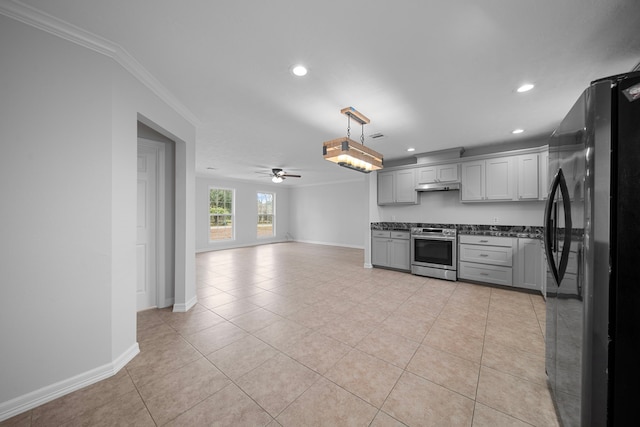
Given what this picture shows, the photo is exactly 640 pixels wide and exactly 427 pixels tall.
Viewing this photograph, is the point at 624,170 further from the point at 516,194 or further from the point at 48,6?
the point at 516,194

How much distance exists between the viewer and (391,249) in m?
5.27

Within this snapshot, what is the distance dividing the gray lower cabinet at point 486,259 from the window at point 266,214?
7.63 meters

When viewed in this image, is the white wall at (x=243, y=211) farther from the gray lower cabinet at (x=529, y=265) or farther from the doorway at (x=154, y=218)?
the gray lower cabinet at (x=529, y=265)

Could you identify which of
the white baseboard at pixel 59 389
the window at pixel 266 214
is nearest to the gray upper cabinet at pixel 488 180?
the white baseboard at pixel 59 389

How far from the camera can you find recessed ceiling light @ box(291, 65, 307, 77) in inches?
80.1

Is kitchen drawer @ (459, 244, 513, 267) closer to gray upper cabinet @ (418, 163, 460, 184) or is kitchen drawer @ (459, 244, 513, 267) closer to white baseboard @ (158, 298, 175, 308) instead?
gray upper cabinet @ (418, 163, 460, 184)

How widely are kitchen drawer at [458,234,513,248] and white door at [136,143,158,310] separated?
17.2 feet

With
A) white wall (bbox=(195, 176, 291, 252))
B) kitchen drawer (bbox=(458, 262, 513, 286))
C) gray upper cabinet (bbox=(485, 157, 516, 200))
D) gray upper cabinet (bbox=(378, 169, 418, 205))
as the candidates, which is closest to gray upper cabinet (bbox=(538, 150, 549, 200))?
gray upper cabinet (bbox=(485, 157, 516, 200))

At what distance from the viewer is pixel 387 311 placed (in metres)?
3.05

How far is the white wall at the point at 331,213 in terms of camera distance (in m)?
8.66

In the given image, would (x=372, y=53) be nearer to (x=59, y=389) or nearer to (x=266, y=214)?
(x=59, y=389)

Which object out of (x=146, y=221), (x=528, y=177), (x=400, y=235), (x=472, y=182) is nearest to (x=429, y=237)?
(x=400, y=235)

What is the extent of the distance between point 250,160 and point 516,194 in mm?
5665

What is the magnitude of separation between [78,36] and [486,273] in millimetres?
5990
